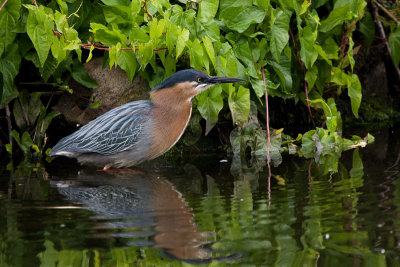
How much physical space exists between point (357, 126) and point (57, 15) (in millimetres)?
4017

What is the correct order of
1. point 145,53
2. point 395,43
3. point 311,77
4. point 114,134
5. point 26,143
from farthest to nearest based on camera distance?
point 395,43 → point 311,77 → point 26,143 → point 114,134 → point 145,53

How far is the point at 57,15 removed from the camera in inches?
231

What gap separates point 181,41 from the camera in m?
6.03

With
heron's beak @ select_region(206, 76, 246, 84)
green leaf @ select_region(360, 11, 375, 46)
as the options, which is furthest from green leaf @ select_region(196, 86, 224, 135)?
green leaf @ select_region(360, 11, 375, 46)

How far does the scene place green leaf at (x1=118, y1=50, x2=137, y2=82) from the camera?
6324 millimetres

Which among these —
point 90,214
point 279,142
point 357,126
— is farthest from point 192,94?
point 357,126

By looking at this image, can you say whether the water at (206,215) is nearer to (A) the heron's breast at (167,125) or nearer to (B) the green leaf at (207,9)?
(A) the heron's breast at (167,125)

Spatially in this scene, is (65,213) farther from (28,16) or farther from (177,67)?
(177,67)

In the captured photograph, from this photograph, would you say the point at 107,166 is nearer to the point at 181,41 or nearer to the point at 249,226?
the point at 181,41

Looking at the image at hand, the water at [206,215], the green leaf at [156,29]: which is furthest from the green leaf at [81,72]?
the green leaf at [156,29]

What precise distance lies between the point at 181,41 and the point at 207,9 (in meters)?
0.58

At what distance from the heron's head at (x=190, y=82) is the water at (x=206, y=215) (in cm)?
68

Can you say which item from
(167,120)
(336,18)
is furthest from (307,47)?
(167,120)

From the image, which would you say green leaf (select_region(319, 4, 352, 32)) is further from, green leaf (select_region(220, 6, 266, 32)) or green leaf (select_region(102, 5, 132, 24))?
green leaf (select_region(102, 5, 132, 24))
